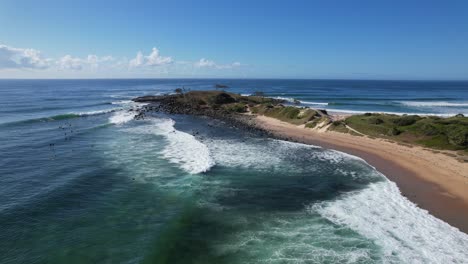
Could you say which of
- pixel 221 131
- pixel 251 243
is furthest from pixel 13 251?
pixel 221 131

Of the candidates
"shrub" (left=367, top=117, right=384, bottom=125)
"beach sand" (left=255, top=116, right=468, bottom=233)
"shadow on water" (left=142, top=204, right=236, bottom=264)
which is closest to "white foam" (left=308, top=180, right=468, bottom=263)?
Result: "beach sand" (left=255, top=116, right=468, bottom=233)

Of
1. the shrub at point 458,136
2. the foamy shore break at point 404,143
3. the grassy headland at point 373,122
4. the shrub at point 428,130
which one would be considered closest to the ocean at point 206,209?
the foamy shore break at point 404,143

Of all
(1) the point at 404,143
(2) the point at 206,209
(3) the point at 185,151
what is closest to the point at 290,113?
(1) the point at 404,143

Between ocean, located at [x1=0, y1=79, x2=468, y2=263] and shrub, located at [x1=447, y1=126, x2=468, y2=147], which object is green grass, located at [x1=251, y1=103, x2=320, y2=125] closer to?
ocean, located at [x1=0, y1=79, x2=468, y2=263]

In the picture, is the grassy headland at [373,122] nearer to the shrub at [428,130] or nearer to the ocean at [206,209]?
the shrub at [428,130]

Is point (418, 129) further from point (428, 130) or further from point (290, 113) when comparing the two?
point (290, 113)

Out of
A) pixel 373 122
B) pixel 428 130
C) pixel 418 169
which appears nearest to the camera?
pixel 418 169

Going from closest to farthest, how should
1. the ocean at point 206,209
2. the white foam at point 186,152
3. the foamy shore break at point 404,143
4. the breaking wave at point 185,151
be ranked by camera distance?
the ocean at point 206,209 → the foamy shore break at point 404,143 → the white foam at point 186,152 → the breaking wave at point 185,151

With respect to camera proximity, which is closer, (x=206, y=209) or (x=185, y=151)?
(x=206, y=209)
